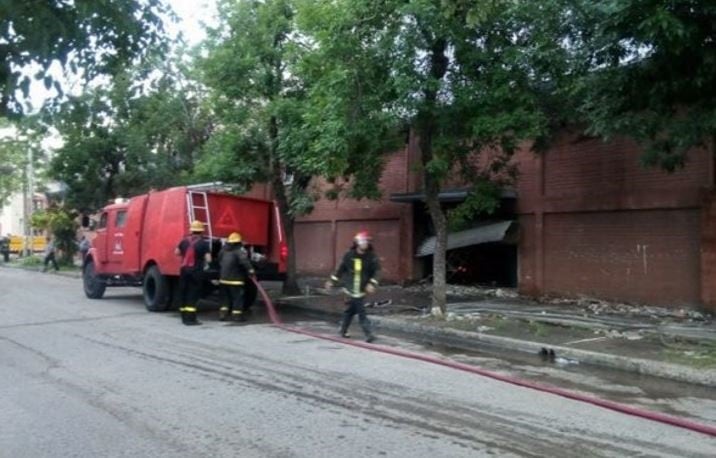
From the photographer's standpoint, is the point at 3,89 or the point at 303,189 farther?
the point at 303,189

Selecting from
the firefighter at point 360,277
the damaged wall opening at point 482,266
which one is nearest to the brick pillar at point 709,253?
the damaged wall opening at point 482,266

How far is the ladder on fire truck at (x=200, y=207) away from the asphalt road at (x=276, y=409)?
416cm

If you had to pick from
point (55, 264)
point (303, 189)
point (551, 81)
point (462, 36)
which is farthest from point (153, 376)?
point (55, 264)

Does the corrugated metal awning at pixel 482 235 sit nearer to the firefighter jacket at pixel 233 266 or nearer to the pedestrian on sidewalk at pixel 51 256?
the firefighter jacket at pixel 233 266

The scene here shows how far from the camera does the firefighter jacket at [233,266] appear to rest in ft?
45.3

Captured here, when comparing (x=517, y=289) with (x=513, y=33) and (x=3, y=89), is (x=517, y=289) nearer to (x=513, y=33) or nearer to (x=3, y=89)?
(x=513, y=33)

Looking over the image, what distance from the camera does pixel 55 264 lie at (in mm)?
30875

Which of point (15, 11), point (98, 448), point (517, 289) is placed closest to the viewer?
point (15, 11)

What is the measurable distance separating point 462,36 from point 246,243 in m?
6.60

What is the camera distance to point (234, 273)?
13820 millimetres

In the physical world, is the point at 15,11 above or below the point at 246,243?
above

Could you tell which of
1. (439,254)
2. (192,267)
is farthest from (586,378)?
(192,267)

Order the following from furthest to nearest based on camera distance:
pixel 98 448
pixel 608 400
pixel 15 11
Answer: pixel 608 400, pixel 98 448, pixel 15 11

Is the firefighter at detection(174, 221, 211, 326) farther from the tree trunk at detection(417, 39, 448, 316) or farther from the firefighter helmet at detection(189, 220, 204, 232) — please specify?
the tree trunk at detection(417, 39, 448, 316)
